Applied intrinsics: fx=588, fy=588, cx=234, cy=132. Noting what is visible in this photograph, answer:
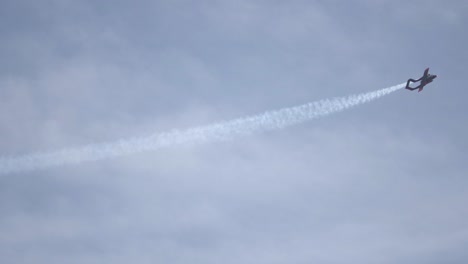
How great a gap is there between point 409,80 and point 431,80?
5.04m

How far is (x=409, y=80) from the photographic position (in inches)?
5344

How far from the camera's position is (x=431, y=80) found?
135625 mm
